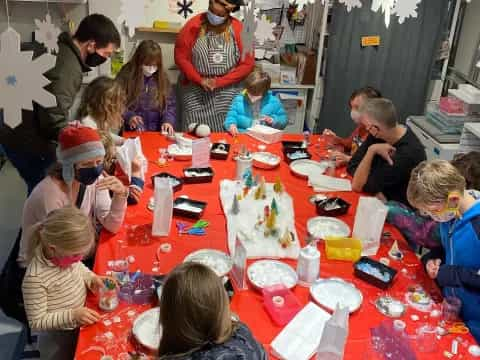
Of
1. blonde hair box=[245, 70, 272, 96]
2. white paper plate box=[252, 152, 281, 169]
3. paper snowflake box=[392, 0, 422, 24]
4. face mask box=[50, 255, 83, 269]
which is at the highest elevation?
paper snowflake box=[392, 0, 422, 24]

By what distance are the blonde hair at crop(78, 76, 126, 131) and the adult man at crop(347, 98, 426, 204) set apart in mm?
1391

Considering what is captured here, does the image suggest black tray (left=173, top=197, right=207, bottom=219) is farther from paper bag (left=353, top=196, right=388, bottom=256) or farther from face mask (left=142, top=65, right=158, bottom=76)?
face mask (left=142, top=65, right=158, bottom=76)

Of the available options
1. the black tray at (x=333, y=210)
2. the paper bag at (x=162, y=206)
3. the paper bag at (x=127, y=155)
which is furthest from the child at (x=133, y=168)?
the black tray at (x=333, y=210)

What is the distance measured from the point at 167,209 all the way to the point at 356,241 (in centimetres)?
85

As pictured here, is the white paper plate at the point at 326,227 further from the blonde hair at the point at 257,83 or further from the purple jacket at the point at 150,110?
the purple jacket at the point at 150,110

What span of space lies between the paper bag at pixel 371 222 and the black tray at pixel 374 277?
108mm

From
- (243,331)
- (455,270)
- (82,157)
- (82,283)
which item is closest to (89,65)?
(82,157)

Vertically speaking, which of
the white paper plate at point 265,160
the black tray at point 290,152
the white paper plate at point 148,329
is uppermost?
the black tray at point 290,152

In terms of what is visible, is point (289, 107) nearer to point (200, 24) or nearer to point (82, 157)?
point (200, 24)

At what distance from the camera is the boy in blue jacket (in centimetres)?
188

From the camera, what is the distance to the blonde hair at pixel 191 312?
128 cm

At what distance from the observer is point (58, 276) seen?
5.86 feet

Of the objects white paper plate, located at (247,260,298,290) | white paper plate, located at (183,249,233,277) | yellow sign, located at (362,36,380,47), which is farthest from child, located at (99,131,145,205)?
yellow sign, located at (362,36,380,47)

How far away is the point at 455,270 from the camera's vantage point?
1.90m
